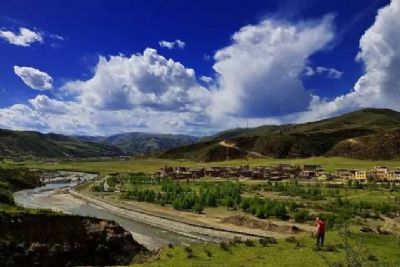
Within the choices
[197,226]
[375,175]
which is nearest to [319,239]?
[197,226]

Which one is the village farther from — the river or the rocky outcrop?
the rocky outcrop

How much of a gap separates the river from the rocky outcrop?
16.2 metres

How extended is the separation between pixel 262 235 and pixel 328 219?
31.8 ft

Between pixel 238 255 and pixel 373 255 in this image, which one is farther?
pixel 238 255

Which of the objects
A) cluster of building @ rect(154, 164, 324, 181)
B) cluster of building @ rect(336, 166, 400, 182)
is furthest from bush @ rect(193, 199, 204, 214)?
cluster of building @ rect(336, 166, 400, 182)

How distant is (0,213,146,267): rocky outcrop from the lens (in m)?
36.2

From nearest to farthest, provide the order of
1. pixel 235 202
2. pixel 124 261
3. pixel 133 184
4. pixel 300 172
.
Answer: pixel 124 261
pixel 235 202
pixel 133 184
pixel 300 172

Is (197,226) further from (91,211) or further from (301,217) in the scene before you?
(91,211)

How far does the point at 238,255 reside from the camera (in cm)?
3325

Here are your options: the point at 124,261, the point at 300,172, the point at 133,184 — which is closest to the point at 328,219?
the point at 124,261

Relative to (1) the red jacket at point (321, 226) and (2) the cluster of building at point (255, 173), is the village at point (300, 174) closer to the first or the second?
(2) the cluster of building at point (255, 173)

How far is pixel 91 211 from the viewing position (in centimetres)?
10369

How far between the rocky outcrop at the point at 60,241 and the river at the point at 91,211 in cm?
1622

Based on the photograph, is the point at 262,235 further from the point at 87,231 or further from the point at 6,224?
the point at 6,224
